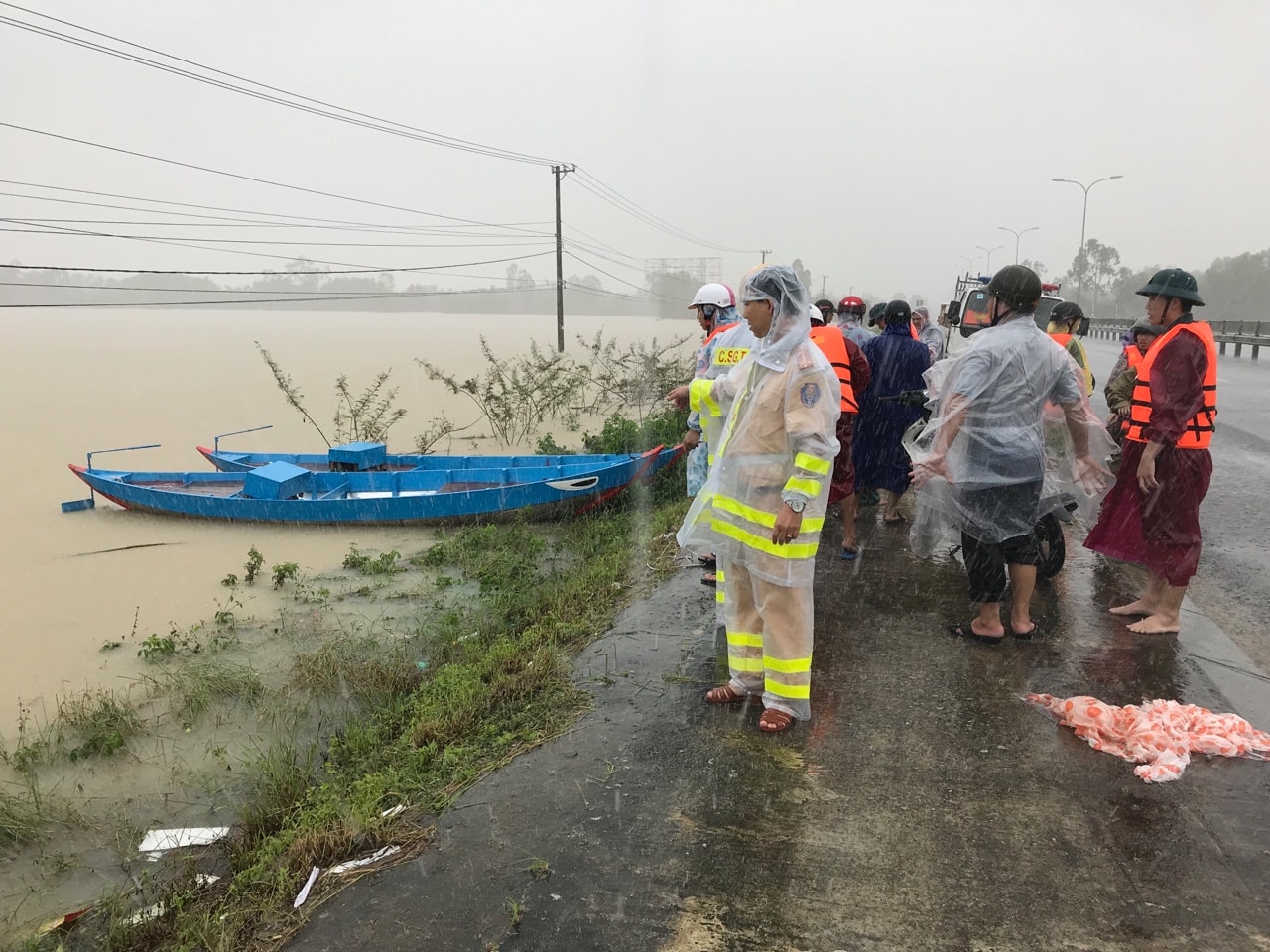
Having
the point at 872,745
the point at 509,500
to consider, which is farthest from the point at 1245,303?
the point at 872,745

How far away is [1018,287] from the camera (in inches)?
159

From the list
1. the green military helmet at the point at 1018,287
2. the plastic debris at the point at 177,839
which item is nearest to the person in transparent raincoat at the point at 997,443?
the green military helmet at the point at 1018,287

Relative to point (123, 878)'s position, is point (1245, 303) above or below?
above

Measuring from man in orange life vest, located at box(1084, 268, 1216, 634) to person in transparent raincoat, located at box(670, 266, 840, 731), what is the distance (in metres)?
2.06

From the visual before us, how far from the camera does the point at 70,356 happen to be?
166 ft

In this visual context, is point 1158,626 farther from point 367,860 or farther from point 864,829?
point 367,860

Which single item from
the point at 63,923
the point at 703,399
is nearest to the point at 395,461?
the point at 703,399

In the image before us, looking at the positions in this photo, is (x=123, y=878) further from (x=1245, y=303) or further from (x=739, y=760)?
(x=1245, y=303)

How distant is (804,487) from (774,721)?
1.07 m

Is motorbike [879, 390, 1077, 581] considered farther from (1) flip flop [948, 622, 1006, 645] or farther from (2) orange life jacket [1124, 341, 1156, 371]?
(2) orange life jacket [1124, 341, 1156, 371]

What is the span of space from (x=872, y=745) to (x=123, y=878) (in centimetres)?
350

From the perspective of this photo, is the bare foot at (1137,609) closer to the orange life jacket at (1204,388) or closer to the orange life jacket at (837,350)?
the orange life jacket at (1204,388)

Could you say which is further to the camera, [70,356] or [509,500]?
[70,356]

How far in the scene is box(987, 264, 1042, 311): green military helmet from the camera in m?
4.05
